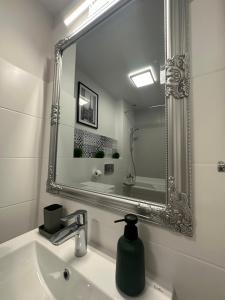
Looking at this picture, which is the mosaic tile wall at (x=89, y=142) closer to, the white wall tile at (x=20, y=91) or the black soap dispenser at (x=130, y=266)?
the white wall tile at (x=20, y=91)

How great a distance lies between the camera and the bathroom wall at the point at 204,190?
0.42m

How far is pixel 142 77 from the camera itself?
2.36 ft

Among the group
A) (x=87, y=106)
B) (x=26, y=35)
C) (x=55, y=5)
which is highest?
(x=55, y=5)

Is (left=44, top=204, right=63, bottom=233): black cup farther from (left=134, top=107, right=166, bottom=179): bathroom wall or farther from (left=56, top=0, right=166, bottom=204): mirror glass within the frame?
(left=134, top=107, right=166, bottom=179): bathroom wall

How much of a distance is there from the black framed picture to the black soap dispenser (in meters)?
0.68

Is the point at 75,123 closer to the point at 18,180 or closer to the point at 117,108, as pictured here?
the point at 117,108

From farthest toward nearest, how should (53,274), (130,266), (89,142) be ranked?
1. (89,142)
2. (53,274)
3. (130,266)

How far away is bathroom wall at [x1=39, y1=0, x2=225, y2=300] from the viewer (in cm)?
42

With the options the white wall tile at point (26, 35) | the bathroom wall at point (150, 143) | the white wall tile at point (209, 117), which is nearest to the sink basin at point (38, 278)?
the bathroom wall at point (150, 143)

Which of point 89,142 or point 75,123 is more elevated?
point 75,123

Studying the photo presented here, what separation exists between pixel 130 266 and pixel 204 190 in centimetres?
31

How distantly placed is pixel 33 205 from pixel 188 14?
3.82 feet

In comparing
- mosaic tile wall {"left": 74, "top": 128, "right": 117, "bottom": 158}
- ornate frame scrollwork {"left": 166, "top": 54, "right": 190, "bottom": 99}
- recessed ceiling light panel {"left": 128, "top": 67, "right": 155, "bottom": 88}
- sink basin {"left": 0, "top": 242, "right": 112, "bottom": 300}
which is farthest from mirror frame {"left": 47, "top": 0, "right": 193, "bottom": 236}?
mosaic tile wall {"left": 74, "top": 128, "right": 117, "bottom": 158}

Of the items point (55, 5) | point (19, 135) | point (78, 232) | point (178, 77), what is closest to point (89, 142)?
point (19, 135)
